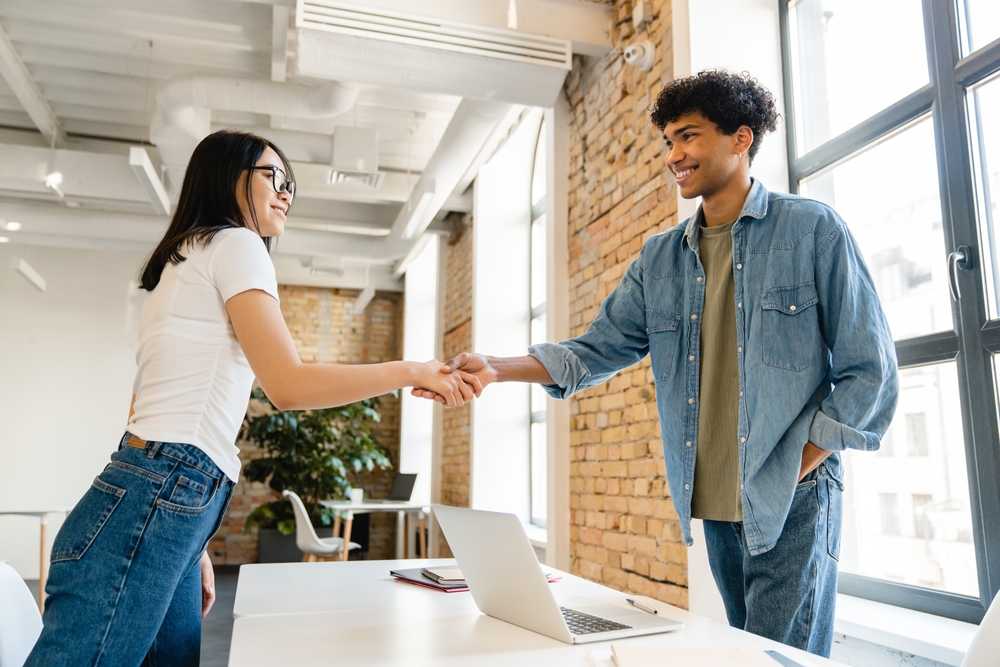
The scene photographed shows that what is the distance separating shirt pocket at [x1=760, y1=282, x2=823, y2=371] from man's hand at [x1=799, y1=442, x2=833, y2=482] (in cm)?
17

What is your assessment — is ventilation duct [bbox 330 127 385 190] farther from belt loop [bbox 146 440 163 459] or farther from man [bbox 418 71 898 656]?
belt loop [bbox 146 440 163 459]

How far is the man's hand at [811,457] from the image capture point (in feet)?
4.92

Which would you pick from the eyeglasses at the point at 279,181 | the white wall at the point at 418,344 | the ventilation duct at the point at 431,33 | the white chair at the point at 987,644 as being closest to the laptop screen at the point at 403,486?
the white wall at the point at 418,344

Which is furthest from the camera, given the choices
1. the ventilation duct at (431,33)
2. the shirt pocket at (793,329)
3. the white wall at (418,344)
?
the white wall at (418,344)

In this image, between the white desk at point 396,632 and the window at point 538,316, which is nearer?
the white desk at point 396,632

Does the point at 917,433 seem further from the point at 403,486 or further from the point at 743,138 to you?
the point at 403,486

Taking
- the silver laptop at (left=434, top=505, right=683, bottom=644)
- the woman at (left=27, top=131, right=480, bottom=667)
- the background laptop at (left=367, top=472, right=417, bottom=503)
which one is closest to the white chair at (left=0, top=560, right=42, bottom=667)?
the woman at (left=27, top=131, right=480, bottom=667)

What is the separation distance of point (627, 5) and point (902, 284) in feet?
7.18

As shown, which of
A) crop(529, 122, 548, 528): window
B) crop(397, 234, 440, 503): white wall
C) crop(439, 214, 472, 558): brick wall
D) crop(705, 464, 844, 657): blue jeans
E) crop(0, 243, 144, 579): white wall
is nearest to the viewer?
crop(705, 464, 844, 657): blue jeans

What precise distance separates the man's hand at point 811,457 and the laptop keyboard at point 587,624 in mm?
562

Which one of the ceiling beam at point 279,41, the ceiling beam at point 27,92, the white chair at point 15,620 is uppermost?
the ceiling beam at point 27,92

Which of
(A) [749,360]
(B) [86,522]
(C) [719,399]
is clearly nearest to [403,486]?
(C) [719,399]

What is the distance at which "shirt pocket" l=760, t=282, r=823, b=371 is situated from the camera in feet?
5.16

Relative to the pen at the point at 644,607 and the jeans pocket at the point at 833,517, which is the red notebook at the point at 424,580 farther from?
the jeans pocket at the point at 833,517
